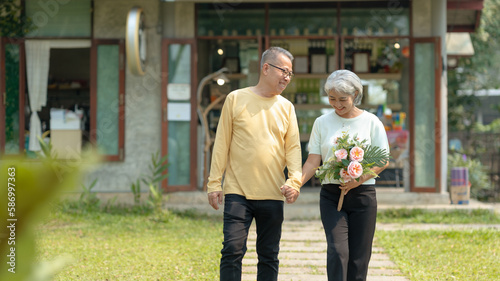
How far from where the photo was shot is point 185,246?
20.9ft

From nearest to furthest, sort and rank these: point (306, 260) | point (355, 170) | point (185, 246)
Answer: point (355, 170) < point (306, 260) < point (185, 246)

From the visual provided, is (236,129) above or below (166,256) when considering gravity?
above

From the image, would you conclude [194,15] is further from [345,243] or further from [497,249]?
[345,243]

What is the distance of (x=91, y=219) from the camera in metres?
8.09

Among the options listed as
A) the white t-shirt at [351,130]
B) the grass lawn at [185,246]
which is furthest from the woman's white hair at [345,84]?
the grass lawn at [185,246]

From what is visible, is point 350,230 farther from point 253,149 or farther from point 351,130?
point 253,149

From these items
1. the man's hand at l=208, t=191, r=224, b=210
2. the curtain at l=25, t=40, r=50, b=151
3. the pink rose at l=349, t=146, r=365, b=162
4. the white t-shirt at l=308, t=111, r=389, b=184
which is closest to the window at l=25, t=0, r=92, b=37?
the curtain at l=25, t=40, r=50, b=151

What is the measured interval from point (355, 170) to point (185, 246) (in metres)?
3.38

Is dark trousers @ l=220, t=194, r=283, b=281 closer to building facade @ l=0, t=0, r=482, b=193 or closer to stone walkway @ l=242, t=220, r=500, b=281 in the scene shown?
stone walkway @ l=242, t=220, r=500, b=281

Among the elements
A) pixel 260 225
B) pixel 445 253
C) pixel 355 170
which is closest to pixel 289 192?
pixel 260 225

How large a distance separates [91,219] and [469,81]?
11198 millimetres

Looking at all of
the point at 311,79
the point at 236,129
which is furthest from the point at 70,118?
the point at 236,129

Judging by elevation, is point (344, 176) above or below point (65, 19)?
below

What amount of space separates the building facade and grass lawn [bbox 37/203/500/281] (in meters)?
0.95
